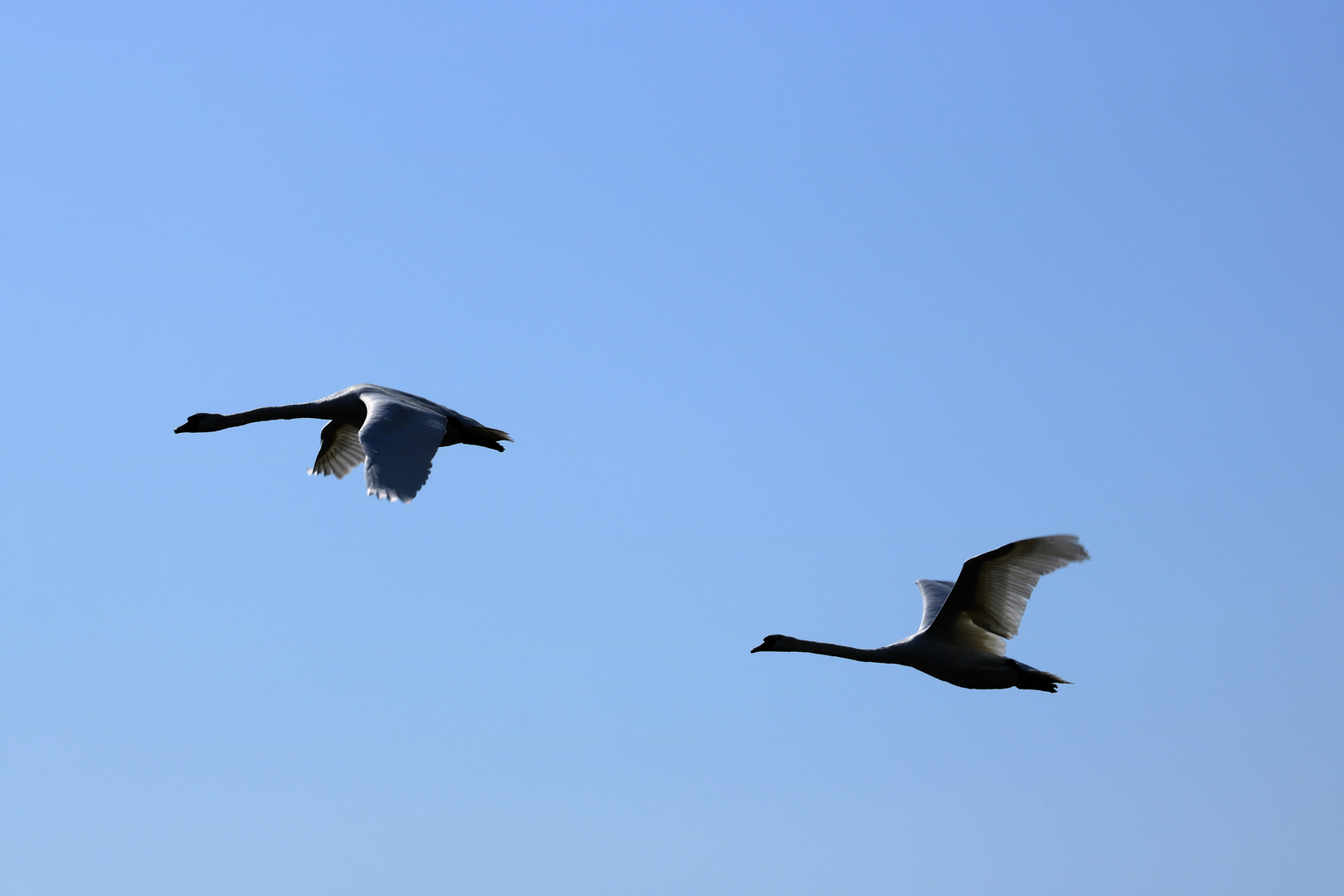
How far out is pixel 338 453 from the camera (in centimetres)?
3497

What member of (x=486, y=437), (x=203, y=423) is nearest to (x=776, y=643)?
(x=486, y=437)

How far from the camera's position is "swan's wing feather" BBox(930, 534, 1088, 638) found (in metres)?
27.0

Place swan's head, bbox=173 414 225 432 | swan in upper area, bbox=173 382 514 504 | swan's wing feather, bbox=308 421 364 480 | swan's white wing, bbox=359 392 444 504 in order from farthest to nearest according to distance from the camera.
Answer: swan's wing feather, bbox=308 421 364 480
swan's head, bbox=173 414 225 432
swan in upper area, bbox=173 382 514 504
swan's white wing, bbox=359 392 444 504

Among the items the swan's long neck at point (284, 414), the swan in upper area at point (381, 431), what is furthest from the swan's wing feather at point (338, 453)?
the swan's long neck at point (284, 414)

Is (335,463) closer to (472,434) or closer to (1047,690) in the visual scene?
(472,434)

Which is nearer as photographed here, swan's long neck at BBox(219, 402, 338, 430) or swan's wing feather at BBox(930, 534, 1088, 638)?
swan's wing feather at BBox(930, 534, 1088, 638)

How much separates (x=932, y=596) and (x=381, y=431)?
40.2 feet

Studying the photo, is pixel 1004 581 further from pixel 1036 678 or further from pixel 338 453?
pixel 338 453

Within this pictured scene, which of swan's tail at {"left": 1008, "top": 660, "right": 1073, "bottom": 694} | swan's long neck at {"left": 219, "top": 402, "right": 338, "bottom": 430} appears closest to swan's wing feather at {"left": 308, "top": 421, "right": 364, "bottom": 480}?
swan's long neck at {"left": 219, "top": 402, "right": 338, "bottom": 430}

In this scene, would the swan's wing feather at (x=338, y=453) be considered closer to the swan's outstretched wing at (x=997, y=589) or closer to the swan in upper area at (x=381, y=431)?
the swan in upper area at (x=381, y=431)

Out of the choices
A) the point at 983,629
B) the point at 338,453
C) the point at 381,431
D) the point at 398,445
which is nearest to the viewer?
the point at 398,445

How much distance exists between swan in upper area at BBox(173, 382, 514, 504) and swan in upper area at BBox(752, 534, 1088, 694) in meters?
8.79

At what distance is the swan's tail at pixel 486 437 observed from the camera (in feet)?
104

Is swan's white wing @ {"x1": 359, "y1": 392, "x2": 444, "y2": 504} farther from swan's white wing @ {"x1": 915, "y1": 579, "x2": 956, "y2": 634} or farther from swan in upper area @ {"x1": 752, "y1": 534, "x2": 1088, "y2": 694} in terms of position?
swan's white wing @ {"x1": 915, "y1": 579, "x2": 956, "y2": 634}
